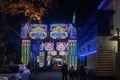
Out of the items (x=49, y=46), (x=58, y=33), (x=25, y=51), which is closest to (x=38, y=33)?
(x=58, y=33)

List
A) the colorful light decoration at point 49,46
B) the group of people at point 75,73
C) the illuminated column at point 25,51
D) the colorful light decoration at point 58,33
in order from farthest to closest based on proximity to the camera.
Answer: the colorful light decoration at point 49,46, the illuminated column at point 25,51, the colorful light decoration at point 58,33, the group of people at point 75,73

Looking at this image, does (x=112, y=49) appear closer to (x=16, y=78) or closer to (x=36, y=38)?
(x=16, y=78)

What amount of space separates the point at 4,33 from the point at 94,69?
8919mm

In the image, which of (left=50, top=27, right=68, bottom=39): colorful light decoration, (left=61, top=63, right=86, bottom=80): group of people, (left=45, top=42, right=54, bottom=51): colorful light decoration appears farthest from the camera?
(left=45, top=42, right=54, bottom=51): colorful light decoration

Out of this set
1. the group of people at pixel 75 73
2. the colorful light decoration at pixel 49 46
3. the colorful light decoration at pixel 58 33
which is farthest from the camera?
the colorful light decoration at pixel 49 46

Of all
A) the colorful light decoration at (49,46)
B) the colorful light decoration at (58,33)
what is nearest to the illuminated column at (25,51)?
the colorful light decoration at (58,33)

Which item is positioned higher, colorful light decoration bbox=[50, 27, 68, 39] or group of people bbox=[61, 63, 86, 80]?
colorful light decoration bbox=[50, 27, 68, 39]

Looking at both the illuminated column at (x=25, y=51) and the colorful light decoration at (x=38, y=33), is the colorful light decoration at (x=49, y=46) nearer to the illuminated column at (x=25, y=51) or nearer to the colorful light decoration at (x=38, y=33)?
the illuminated column at (x=25, y=51)

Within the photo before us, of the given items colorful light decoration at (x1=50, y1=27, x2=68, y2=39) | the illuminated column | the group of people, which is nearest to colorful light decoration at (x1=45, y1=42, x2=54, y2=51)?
the illuminated column

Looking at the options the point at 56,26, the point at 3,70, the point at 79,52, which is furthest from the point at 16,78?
the point at 79,52

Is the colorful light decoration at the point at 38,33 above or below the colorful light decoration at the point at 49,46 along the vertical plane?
above

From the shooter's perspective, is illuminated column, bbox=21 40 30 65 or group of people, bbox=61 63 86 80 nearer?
group of people, bbox=61 63 86 80

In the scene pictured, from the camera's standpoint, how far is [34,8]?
21.8 metres

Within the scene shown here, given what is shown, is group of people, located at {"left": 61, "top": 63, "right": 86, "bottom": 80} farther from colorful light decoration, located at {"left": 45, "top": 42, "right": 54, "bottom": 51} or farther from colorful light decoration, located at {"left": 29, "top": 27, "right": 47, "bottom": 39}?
colorful light decoration, located at {"left": 45, "top": 42, "right": 54, "bottom": 51}
